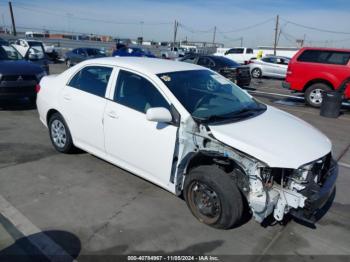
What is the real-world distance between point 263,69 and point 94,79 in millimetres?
17411

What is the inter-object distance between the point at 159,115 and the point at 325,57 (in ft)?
29.0

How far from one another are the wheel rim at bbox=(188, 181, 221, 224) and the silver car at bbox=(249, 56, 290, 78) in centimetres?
1821

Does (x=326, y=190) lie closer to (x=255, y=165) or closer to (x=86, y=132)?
(x=255, y=165)

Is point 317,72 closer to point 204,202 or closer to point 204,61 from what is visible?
point 204,61

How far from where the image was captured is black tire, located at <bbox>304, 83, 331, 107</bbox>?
10.2 metres

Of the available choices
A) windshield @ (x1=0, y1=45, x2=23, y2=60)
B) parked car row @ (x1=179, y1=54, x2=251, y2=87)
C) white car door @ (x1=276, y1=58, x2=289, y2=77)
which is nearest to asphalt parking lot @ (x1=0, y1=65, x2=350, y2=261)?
windshield @ (x1=0, y1=45, x2=23, y2=60)

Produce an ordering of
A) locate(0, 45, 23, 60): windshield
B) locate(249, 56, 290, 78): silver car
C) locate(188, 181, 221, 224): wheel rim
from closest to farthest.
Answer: locate(188, 181, 221, 224): wheel rim → locate(0, 45, 23, 60): windshield → locate(249, 56, 290, 78): silver car

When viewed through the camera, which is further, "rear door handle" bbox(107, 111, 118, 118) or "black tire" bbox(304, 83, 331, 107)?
"black tire" bbox(304, 83, 331, 107)

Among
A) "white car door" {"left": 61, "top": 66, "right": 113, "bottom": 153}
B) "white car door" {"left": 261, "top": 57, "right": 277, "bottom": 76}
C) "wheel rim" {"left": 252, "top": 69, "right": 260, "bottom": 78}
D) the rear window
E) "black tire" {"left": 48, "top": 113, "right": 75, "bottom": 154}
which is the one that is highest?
the rear window

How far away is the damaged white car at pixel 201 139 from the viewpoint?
304 centimetres

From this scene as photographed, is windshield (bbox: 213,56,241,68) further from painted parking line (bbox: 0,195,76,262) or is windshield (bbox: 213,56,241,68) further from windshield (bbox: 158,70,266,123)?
painted parking line (bbox: 0,195,76,262)

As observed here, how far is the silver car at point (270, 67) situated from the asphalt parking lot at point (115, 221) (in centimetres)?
1613

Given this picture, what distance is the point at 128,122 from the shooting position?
385 cm

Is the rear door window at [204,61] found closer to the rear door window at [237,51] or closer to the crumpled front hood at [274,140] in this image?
the crumpled front hood at [274,140]
